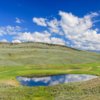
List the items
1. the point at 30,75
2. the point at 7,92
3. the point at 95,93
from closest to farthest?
the point at 95,93 < the point at 7,92 < the point at 30,75

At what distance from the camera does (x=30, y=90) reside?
75.4m

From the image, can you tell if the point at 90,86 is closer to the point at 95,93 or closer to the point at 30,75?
the point at 95,93

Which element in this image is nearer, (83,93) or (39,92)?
(83,93)

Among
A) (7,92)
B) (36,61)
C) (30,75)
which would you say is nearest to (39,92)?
(7,92)

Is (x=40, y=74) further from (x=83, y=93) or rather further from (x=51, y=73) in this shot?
(x=83, y=93)

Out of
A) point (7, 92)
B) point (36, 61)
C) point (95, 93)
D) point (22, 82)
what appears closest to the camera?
point (95, 93)

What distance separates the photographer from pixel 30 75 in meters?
124

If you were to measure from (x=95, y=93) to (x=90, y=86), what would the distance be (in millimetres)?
7285

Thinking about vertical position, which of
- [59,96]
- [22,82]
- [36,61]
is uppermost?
[36,61]

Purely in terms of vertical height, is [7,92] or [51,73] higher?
[51,73]

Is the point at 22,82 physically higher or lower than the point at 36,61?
lower

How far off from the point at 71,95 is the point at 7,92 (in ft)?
55.8

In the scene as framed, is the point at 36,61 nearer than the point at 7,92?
No

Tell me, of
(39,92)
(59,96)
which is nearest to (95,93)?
(59,96)
